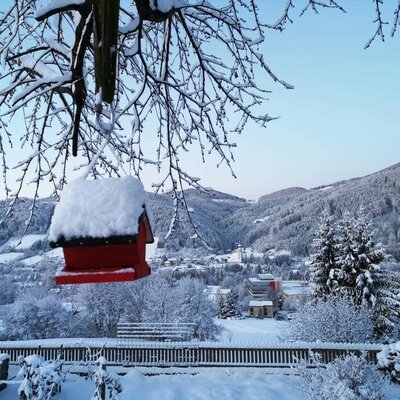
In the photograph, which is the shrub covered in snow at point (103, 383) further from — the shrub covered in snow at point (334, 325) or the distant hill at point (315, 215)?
the distant hill at point (315, 215)

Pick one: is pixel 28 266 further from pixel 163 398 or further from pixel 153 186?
pixel 153 186

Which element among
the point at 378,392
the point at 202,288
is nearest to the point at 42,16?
the point at 378,392

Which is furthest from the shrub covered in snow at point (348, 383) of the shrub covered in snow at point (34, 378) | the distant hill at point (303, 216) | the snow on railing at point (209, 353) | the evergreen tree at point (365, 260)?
the distant hill at point (303, 216)

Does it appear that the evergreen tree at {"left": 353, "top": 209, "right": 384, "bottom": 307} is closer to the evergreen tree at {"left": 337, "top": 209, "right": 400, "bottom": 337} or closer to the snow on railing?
the evergreen tree at {"left": 337, "top": 209, "right": 400, "bottom": 337}

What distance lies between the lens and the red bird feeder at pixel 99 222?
2.08m

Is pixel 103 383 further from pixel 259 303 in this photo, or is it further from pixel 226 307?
pixel 259 303

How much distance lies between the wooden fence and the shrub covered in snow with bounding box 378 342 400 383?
0.61m

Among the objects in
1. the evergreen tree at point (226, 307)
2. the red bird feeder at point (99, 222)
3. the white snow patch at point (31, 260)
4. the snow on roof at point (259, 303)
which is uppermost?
the red bird feeder at point (99, 222)

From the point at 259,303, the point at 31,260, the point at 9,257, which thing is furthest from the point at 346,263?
the point at 9,257

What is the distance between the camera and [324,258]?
2081cm

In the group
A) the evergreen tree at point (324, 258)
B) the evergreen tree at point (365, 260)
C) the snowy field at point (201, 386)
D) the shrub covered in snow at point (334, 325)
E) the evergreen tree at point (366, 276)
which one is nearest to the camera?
the snowy field at point (201, 386)

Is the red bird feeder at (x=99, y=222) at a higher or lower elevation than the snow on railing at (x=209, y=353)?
higher

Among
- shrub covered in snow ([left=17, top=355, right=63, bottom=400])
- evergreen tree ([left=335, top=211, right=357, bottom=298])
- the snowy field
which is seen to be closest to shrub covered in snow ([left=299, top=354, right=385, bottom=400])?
the snowy field

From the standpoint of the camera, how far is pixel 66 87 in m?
2.58
